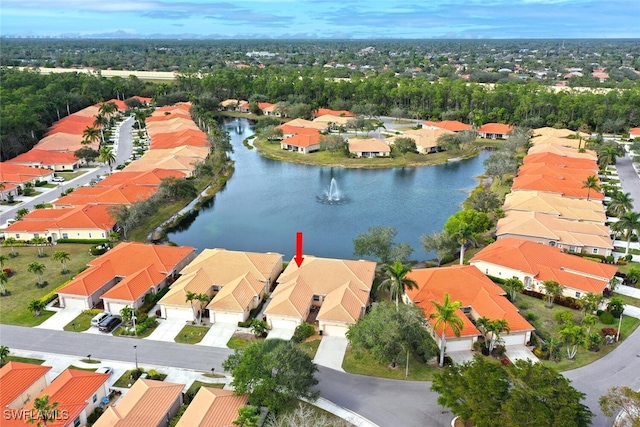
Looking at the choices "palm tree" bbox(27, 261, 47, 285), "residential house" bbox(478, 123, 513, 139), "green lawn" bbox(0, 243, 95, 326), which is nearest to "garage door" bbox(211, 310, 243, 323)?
"green lawn" bbox(0, 243, 95, 326)

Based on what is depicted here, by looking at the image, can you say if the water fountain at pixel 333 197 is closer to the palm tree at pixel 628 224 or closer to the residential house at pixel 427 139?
the residential house at pixel 427 139

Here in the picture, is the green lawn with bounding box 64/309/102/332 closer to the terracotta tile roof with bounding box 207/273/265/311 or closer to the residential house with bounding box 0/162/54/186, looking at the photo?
the terracotta tile roof with bounding box 207/273/265/311

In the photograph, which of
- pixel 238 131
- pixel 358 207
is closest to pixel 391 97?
pixel 238 131

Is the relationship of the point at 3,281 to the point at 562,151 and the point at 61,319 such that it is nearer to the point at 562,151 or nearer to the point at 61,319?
the point at 61,319

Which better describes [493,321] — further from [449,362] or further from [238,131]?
[238,131]

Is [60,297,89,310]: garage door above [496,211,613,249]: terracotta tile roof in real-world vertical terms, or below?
below

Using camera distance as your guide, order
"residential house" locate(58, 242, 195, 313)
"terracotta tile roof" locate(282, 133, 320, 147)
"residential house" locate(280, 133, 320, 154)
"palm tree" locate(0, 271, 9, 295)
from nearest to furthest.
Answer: "residential house" locate(58, 242, 195, 313) → "palm tree" locate(0, 271, 9, 295) → "residential house" locate(280, 133, 320, 154) → "terracotta tile roof" locate(282, 133, 320, 147)
